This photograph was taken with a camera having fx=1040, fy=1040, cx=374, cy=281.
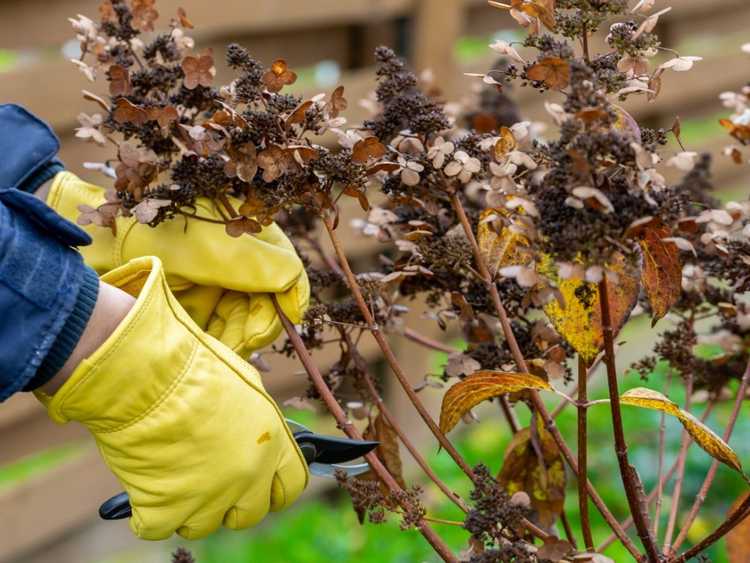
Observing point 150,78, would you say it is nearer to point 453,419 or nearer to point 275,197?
point 275,197

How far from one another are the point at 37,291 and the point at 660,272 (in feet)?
1.80

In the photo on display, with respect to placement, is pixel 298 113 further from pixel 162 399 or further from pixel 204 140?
pixel 162 399

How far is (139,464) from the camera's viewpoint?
3.27 feet

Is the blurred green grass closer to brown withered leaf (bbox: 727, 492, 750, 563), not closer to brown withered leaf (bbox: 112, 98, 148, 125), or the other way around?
brown withered leaf (bbox: 727, 492, 750, 563)

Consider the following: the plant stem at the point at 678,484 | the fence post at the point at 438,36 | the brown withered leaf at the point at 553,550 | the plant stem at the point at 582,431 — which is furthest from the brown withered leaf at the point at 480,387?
→ the fence post at the point at 438,36

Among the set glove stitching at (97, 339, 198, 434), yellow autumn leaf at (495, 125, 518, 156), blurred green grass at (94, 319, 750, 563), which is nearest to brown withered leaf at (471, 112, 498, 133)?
yellow autumn leaf at (495, 125, 518, 156)

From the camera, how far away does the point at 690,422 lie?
2.88 feet

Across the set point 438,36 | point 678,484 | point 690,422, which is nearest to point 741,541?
point 678,484

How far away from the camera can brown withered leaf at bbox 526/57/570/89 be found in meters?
0.80

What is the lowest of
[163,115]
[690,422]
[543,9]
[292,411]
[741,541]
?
[292,411]

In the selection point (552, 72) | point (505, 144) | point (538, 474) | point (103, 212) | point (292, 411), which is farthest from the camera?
point (292, 411)

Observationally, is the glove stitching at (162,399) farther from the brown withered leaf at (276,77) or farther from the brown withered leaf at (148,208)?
the brown withered leaf at (276,77)

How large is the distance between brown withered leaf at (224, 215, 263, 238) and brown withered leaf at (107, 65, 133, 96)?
16 centimetres

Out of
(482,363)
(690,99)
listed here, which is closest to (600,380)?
(690,99)
